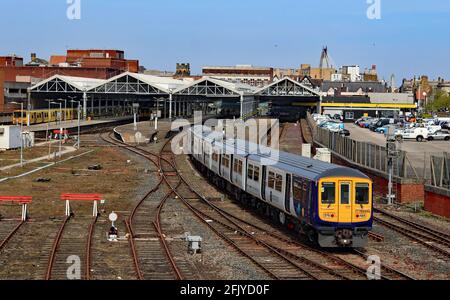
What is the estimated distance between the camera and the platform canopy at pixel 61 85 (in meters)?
94.2

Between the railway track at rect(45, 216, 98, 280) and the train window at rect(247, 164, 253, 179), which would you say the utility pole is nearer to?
the train window at rect(247, 164, 253, 179)

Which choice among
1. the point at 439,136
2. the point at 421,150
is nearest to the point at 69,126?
the point at 439,136

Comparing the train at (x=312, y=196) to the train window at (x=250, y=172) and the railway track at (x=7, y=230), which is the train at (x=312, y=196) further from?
the railway track at (x=7, y=230)

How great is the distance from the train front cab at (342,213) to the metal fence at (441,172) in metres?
9.10

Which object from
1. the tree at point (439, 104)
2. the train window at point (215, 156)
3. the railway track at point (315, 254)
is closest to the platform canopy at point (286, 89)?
the tree at point (439, 104)

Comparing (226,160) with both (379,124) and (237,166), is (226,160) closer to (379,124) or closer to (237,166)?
(237,166)

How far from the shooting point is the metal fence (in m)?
28.6

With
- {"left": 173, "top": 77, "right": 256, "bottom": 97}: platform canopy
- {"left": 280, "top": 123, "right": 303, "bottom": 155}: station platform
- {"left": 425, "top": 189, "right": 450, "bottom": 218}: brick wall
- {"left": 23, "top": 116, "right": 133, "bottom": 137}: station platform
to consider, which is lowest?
{"left": 425, "top": 189, "right": 450, "bottom": 218}: brick wall

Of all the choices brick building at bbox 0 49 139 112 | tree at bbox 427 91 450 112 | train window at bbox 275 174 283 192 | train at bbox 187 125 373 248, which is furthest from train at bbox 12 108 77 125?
tree at bbox 427 91 450 112

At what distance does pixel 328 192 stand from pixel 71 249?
7633 mm

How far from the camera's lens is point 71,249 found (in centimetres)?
2059

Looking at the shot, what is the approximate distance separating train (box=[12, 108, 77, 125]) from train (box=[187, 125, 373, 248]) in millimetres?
59207

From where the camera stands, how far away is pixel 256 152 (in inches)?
1145
